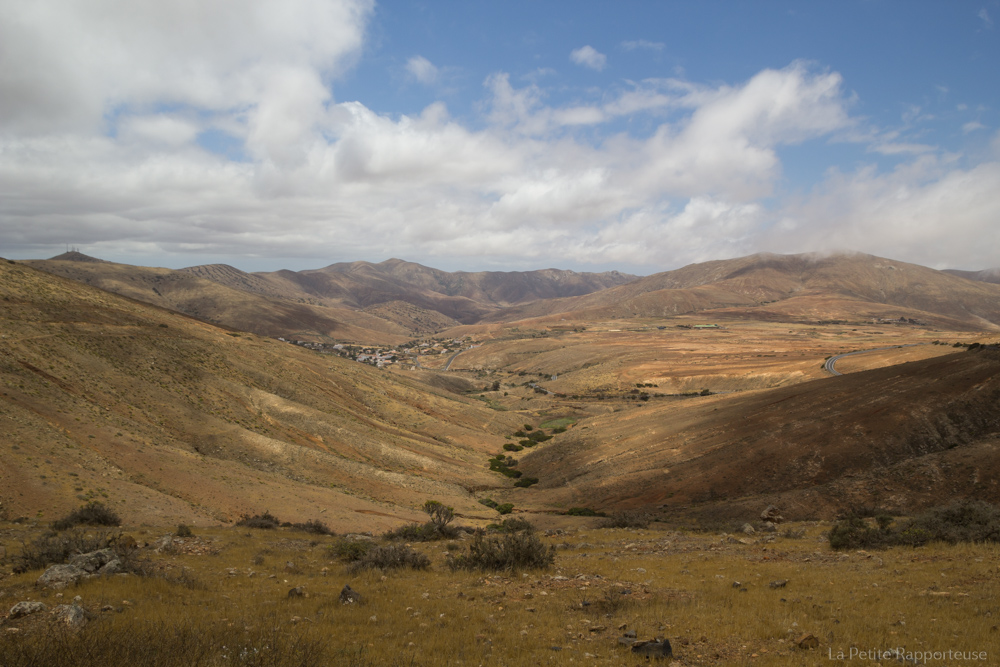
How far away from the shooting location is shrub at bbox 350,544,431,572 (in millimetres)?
14195

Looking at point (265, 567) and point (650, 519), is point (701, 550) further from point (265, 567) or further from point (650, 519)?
point (265, 567)

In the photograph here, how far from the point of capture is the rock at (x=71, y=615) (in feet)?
25.0

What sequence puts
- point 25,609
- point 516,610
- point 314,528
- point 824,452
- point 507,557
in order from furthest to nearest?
point 824,452 → point 314,528 → point 507,557 → point 516,610 → point 25,609

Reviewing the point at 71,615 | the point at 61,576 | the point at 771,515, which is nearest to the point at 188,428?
the point at 61,576

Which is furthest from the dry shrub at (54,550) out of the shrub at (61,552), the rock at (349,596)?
the rock at (349,596)

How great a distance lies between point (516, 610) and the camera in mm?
10664

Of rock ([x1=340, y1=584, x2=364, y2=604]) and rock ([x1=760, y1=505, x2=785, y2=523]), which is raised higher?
rock ([x1=340, y1=584, x2=364, y2=604])

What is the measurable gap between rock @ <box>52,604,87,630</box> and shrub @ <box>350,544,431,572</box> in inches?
271

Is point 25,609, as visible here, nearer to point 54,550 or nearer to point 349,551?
point 54,550

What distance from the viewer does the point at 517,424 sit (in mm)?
68688

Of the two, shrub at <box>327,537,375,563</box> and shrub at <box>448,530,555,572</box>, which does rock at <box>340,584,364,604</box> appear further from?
shrub at <box>448,530,555,572</box>

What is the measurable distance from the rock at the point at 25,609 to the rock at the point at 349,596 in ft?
17.4

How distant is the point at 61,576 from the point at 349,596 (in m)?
5.99

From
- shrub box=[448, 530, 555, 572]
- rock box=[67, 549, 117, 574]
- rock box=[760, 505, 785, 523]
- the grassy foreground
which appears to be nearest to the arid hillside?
the grassy foreground
